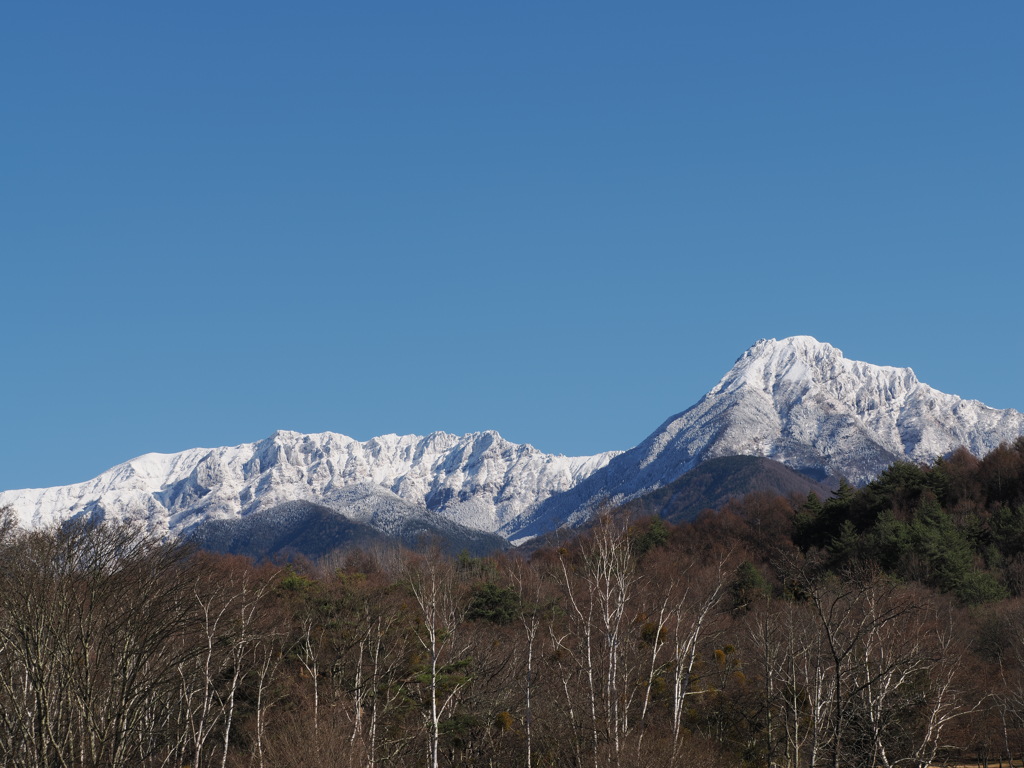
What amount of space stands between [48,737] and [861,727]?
3122cm

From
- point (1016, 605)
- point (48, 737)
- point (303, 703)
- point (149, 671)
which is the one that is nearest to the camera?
point (48, 737)

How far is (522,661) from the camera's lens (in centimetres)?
6306

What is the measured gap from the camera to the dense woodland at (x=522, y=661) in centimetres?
3269

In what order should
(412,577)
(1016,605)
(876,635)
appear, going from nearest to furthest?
(876,635) < (412,577) < (1016,605)

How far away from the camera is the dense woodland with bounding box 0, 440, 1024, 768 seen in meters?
32.7

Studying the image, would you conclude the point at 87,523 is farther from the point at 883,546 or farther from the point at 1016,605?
the point at 883,546

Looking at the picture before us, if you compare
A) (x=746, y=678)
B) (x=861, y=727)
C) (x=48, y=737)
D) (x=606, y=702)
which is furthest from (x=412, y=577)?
(x=48, y=737)

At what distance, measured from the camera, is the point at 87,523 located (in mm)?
38250

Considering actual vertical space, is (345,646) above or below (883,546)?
below

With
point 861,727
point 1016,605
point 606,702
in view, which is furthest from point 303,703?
point 1016,605

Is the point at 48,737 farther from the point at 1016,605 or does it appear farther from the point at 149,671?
the point at 1016,605

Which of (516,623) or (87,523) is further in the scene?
(516,623)

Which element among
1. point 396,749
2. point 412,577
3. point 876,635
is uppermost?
point 412,577

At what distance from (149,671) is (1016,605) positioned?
183 ft
